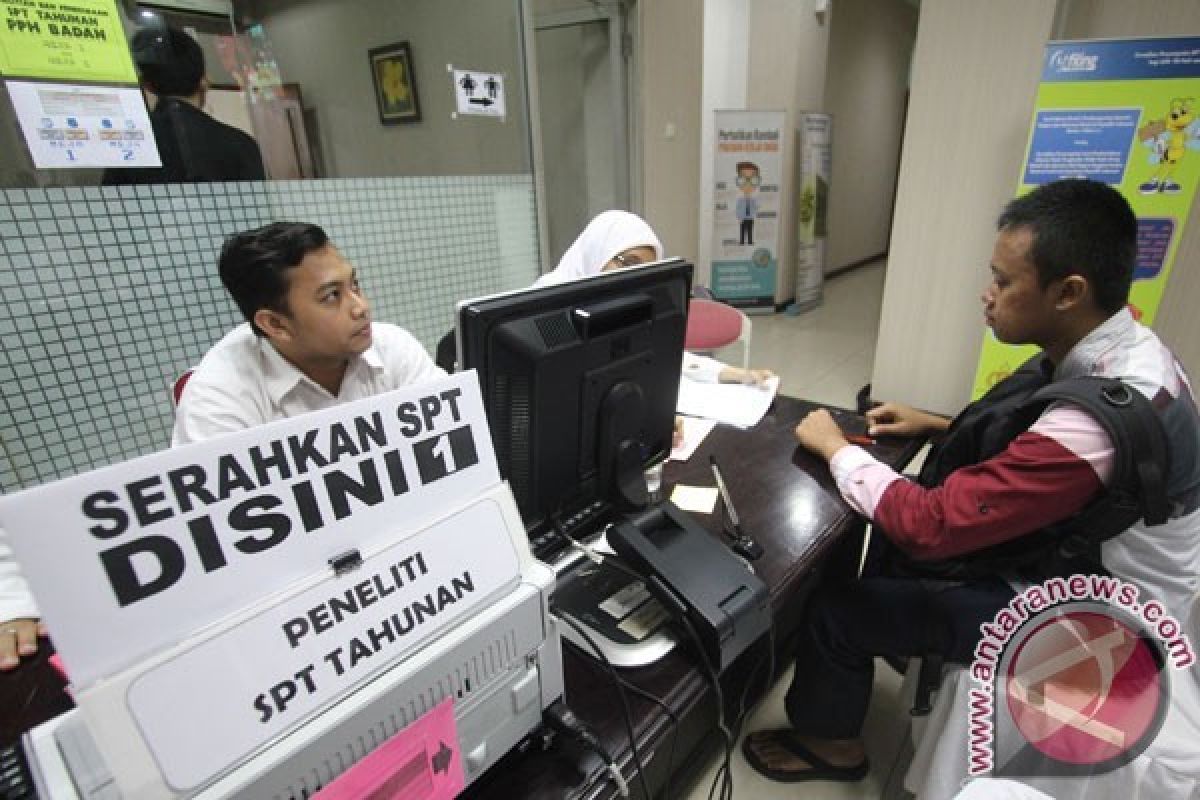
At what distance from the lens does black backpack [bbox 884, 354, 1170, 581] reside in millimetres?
884

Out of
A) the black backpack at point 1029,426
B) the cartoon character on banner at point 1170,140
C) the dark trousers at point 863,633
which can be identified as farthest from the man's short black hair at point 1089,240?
the cartoon character on banner at point 1170,140

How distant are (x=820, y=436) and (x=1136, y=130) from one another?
232 centimetres

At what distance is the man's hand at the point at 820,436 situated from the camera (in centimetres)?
123

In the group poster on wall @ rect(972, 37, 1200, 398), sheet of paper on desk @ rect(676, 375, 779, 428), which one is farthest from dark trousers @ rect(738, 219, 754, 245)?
sheet of paper on desk @ rect(676, 375, 779, 428)

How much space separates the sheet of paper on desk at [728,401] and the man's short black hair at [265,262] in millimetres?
896

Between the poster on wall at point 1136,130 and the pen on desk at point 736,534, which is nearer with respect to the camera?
the pen on desk at point 736,534

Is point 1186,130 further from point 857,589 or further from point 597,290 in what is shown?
point 597,290

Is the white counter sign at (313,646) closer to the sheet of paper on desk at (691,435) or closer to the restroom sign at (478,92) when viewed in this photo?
the sheet of paper on desk at (691,435)

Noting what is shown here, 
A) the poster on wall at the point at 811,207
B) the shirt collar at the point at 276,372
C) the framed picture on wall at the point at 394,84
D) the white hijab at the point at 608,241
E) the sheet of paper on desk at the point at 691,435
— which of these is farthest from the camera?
the poster on wall at the point at 811,207

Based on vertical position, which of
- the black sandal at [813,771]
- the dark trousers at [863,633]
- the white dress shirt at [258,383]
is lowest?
the black sandal at [813,771]

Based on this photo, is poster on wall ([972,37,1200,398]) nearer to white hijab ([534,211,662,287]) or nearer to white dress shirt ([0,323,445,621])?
white hijab ([534,211,662,287])

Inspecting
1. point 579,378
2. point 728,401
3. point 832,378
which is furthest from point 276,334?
point 832,378

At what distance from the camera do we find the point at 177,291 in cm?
156

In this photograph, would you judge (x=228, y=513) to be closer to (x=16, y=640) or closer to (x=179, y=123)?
(x=16, y=640)
